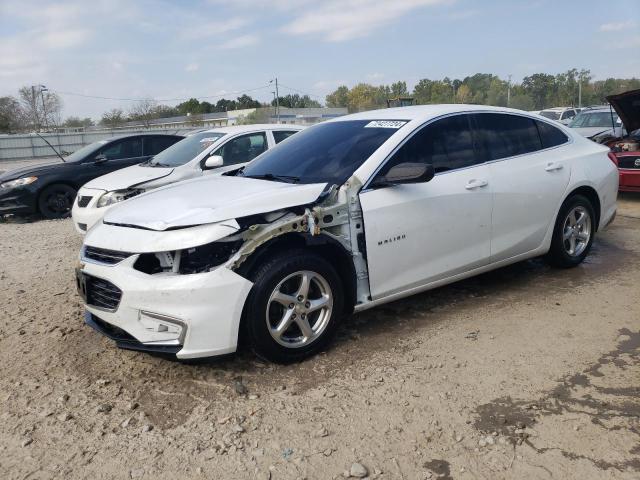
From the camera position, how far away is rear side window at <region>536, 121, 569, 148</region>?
5.02m

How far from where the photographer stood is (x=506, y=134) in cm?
474

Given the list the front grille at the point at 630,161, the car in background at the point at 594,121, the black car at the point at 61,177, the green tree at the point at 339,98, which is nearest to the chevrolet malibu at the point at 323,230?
the front grille at the point at 630,161

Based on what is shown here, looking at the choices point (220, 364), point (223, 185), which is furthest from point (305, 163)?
point (220, 364)

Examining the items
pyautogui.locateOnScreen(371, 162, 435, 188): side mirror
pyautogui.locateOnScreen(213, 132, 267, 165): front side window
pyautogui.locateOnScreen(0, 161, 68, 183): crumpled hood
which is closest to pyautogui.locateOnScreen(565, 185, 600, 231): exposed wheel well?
pyautogui.locateOnScreen(371, 162, 435, 188): side mirror

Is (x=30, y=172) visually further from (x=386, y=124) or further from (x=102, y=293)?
(x=386, y=124)

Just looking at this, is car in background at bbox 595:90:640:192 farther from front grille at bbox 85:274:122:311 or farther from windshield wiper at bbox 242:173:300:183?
front grille at bbox 85:274:122:311

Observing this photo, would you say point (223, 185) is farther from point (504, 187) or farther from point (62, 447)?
point (504, 187)

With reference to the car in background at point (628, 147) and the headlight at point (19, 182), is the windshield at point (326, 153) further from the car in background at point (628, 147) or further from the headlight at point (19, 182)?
the headlight at point (19, 182)

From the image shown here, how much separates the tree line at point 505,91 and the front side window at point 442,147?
53689mm

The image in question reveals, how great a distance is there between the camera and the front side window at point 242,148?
302 inches

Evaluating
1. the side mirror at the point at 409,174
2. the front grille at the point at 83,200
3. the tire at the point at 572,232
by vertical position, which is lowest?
the tire at the point at 572,232

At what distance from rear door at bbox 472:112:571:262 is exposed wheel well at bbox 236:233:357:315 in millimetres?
1473

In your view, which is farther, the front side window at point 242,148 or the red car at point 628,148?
the red car at point 628,148

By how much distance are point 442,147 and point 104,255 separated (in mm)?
2601
